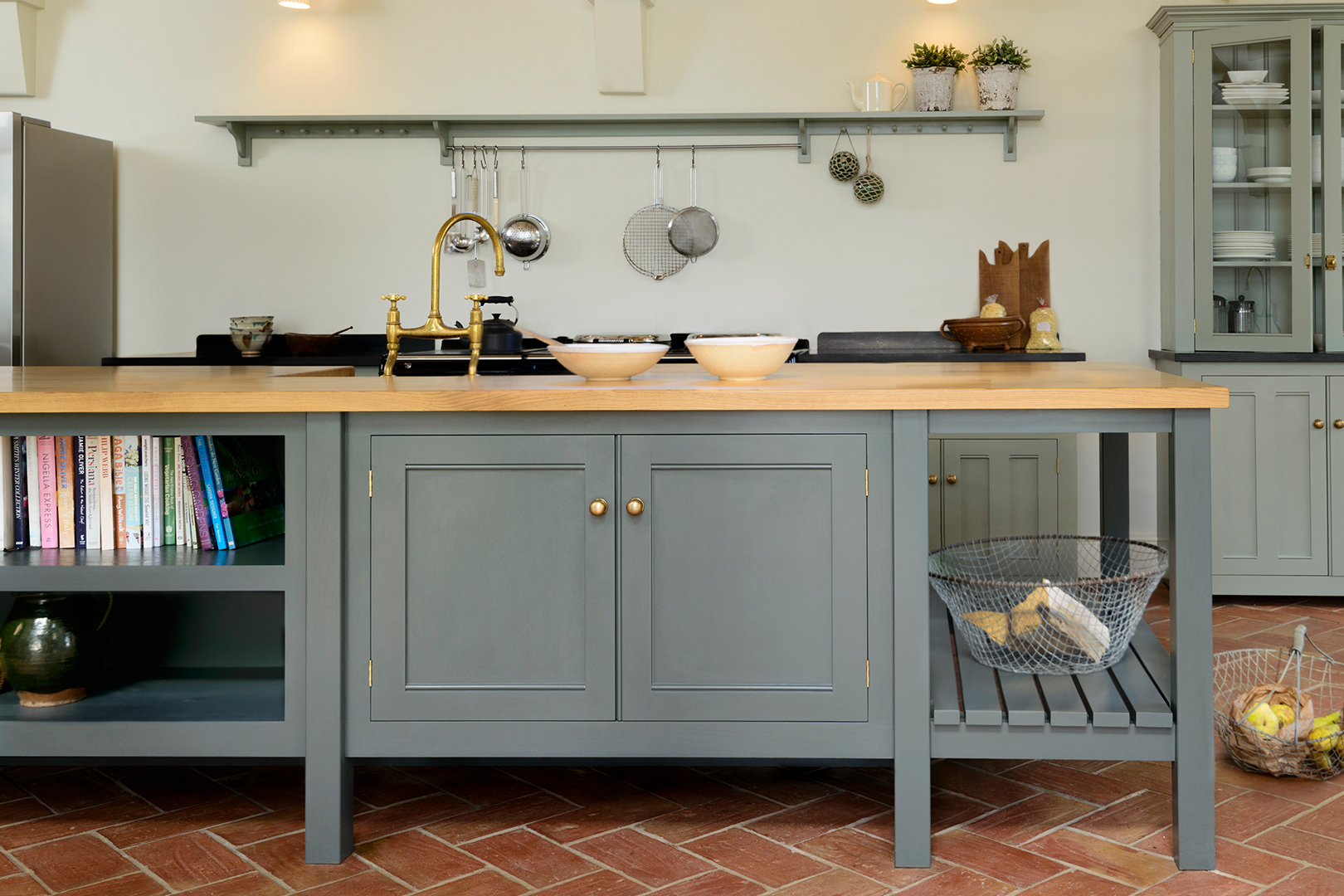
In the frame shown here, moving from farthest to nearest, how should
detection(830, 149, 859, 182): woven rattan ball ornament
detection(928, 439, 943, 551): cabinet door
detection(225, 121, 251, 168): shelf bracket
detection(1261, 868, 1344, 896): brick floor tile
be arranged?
detection(225, 121, 251, 168): shelf bracket
detection(830, 149, 859, 182): woven rattan ball ornament
detection(928, 439, 943, 551): cabinet door
detection(1261, 868, 1344, 896): brick floor tile

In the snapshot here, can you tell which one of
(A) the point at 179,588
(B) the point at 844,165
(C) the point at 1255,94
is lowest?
(A) the point at 179,588

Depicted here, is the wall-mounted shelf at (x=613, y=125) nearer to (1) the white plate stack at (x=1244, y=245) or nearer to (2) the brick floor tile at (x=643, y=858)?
(1) the white plate stack at (x=1244, y=245)

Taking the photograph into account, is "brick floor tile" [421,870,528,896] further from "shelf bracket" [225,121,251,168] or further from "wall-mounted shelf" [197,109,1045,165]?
"shelf bracket" [225,121,251,168]

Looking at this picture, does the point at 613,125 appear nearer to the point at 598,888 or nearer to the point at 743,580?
the point at 743,580

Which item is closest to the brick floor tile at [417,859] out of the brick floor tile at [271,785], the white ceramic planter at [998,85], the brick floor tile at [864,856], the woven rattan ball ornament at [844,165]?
the brick floor tile at [271,785]

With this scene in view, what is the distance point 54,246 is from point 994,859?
414 centimetres

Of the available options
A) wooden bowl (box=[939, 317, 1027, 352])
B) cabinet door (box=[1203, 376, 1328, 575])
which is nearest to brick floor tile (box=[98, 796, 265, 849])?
wooden bowl (box=[939, 317, 1027, 352])

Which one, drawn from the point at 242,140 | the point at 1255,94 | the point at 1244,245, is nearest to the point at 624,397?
the point at 1244,245

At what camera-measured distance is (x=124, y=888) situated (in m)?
1.90

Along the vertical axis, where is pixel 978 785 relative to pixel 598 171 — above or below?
below

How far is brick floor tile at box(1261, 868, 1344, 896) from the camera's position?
1.85m

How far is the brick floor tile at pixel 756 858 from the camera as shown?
194 cm

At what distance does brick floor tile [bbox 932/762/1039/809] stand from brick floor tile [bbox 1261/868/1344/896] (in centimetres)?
50

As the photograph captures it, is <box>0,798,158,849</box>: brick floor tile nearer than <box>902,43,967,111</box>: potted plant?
Yes
